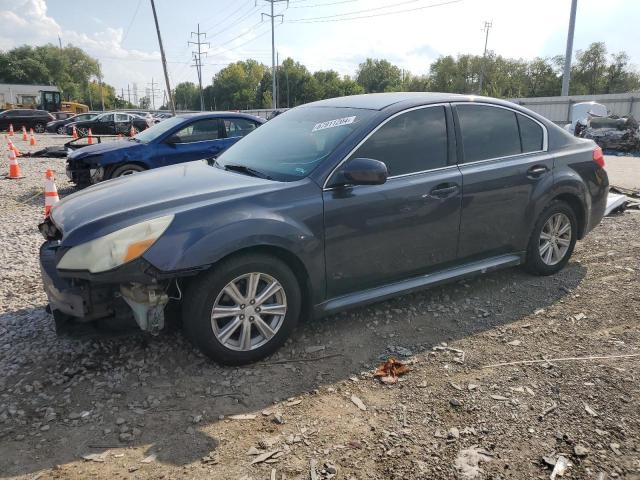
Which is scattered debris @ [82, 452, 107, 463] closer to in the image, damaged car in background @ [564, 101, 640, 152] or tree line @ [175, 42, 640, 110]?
damaged car in background @ [564, 101, 640, 152]

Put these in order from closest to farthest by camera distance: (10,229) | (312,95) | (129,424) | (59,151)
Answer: (129,424) → (10,229) → (59,151) → (312,95)

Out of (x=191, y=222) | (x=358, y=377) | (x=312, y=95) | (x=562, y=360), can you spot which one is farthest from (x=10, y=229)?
(x=312, y=95)

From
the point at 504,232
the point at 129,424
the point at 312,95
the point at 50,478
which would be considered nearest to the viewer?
the point at 50,478

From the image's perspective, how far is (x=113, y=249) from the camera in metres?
2.92

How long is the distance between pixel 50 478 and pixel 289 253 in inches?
70.2

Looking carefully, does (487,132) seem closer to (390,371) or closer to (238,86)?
(390,371)

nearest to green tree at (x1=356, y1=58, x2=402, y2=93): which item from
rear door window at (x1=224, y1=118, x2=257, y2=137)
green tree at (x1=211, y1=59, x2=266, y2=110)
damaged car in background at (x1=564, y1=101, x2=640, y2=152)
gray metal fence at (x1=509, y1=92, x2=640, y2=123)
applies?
green tree at (x1=211, y1=59, x2=266, y2=110)

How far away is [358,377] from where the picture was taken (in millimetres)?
3240

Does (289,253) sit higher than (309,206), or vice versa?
(309,206)

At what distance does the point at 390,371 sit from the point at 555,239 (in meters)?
2.53

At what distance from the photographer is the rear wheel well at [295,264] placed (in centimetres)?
320

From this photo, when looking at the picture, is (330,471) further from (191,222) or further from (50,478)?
(191,222)

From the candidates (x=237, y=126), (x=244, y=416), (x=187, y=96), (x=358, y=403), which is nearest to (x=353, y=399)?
(x=358, y=403)

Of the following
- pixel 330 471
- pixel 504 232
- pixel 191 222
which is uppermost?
pixel 191 222
